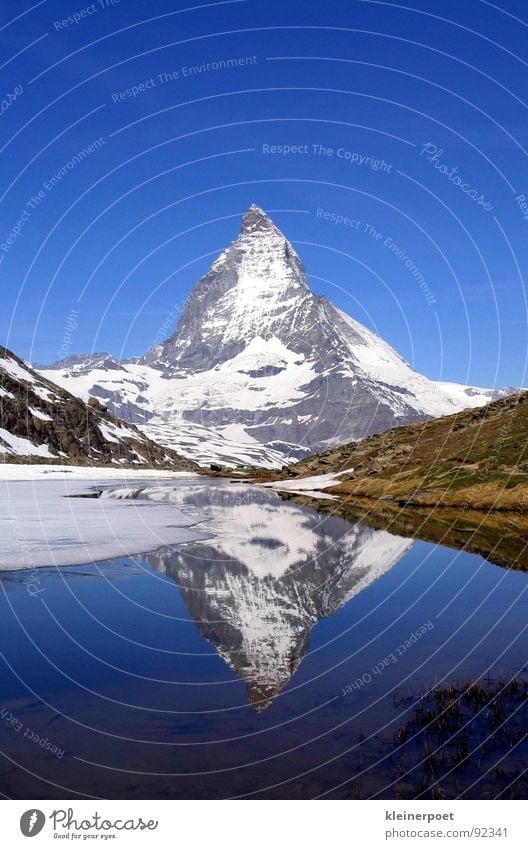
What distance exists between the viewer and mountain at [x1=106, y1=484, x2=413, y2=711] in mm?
19752

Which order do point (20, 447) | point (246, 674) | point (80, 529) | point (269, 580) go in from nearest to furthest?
point (246, 674), point (269, 580), point (80, 529), point (20, 447)

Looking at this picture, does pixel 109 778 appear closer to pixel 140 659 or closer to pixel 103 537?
pixel 140 659

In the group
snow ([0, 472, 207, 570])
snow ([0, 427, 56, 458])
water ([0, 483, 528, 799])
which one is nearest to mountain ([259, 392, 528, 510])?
→ snow ([0, 472, 207, 570])

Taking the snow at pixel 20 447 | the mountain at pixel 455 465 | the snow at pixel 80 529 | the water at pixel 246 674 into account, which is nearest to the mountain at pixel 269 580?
the water at pixel 246 674

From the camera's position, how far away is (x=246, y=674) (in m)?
17.9

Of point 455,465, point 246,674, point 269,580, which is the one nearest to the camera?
point 246,674

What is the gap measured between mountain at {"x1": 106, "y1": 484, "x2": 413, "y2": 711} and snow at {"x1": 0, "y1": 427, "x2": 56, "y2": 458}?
115380mm

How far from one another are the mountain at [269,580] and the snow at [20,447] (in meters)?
115

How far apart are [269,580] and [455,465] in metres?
48.5

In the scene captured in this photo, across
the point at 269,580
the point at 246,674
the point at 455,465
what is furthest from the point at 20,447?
the point at 246,674

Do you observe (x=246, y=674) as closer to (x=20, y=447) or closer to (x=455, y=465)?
(x=455, y=465)

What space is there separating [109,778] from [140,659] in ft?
23.5

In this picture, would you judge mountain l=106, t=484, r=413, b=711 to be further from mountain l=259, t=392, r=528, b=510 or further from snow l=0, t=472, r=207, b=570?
mountain l=259, t=392, r=528, b=510
